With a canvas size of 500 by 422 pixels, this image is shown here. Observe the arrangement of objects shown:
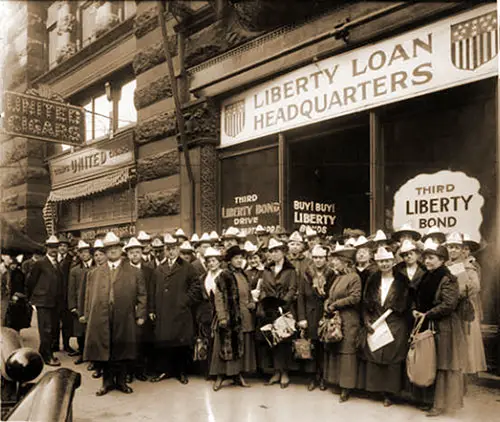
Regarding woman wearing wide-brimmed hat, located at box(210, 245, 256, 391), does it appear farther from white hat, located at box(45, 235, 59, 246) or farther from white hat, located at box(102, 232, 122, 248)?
white hat, located at box(45, 235, 59, 246)

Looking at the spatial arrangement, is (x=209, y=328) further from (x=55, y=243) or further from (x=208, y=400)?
(x=55, y=243)

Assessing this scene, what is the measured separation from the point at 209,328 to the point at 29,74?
343cm

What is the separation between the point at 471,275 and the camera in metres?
5.24

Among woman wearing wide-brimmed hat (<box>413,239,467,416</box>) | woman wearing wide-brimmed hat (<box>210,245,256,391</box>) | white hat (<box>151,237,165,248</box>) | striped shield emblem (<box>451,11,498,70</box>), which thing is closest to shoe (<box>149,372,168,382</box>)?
woman wearing wide-brimmed hat (<box>210,245,256,391</box>)

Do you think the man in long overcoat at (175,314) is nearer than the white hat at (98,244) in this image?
No

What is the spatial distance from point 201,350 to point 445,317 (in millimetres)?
2799

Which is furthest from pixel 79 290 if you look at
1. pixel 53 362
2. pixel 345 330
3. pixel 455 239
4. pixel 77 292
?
pixel 455 239

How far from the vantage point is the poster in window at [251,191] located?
27.7 ft

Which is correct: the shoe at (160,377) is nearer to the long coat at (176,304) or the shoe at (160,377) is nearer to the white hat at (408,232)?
the long coat at (176,304)

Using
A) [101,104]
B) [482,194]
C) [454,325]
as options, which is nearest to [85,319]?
[101,104]

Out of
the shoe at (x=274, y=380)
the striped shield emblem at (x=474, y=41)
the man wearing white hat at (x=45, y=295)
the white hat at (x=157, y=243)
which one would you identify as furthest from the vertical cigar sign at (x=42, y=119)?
the striped shield emblem at (x=474, y=41)

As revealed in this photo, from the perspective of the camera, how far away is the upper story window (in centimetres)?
392

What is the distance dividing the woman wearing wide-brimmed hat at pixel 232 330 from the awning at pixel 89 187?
1587mm

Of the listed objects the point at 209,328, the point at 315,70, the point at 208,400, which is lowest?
the point at 208,400
